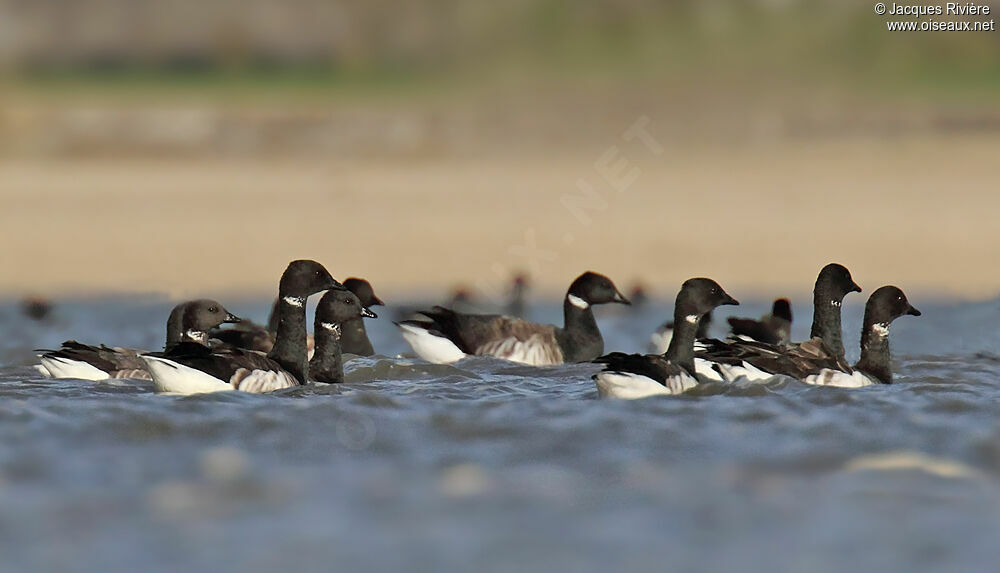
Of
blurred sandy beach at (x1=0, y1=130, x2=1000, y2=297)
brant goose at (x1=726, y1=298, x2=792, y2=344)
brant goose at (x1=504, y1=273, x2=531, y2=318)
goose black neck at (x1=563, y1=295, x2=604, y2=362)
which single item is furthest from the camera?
blurred sandy beach at (x1=0, y1=130, x2=1000, y2=297)

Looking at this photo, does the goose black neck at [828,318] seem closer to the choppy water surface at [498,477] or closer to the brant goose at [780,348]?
the brant goose at [780,348]

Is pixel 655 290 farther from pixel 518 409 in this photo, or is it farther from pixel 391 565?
pixel 391 565

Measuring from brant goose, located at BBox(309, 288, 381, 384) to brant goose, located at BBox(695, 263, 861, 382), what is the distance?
109 inches

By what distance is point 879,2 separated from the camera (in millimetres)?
40438

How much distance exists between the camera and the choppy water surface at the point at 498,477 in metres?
6.84

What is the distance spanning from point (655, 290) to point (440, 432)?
1127cm

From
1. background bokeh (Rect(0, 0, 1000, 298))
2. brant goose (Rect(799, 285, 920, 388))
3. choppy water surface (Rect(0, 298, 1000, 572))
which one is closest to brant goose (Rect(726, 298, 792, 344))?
brant goose (Rect(799, 285, 920, 388))

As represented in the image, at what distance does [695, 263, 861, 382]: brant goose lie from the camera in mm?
11461

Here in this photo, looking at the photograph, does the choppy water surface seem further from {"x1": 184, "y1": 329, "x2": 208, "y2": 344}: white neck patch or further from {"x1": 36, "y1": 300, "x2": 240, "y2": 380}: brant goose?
{"x1": 184, "y1": 329, "x2": 208, "y2": 344}: white neck patch

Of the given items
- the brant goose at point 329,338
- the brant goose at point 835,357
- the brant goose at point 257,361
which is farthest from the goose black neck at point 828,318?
the brant goose at point 257,361

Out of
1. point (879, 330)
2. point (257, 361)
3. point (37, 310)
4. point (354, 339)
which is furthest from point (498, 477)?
point (37, 310)

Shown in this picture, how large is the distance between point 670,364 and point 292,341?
288 cm

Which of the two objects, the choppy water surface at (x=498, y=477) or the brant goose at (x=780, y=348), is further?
the brant goose at (x=780, y=348)

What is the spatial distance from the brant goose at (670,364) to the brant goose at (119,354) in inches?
123
